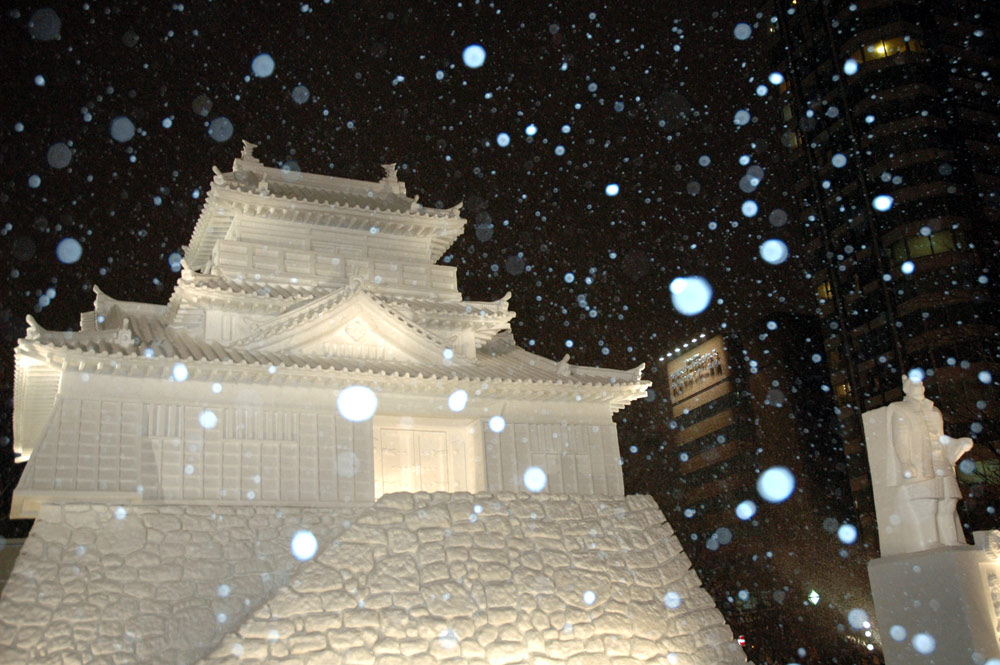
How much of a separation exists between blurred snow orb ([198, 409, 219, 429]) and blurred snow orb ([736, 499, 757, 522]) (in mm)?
29182

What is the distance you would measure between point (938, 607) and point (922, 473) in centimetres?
163

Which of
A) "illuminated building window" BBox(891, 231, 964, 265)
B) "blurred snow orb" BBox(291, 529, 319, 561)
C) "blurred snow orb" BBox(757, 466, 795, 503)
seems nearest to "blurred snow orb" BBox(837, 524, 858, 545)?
"blurred snow orb" BBox(757, 466, 795, 503)

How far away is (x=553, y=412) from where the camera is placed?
60.2 ft

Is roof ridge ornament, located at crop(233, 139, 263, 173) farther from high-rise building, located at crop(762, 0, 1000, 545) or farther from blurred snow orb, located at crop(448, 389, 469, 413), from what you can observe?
high-rise building, located at crop(762, 0, 1000, 545)

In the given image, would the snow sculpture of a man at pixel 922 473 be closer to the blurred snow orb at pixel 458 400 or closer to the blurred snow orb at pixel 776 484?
the blurred snow orb at pixel 458 400

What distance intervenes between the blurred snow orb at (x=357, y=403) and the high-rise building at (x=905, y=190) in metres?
22.2

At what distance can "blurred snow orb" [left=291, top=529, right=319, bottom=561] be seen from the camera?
451 inches

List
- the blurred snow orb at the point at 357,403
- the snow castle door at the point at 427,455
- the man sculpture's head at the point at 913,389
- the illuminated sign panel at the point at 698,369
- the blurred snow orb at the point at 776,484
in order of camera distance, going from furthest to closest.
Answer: the illuminated sign panel at the point at 698,369, the blurred snow orb at the point at 776,484, the snow castle door at the point at 427,455, the blurred snow orb at the point at 357,403, the man sculpture's head at the point at 913,389

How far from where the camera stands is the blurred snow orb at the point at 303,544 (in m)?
11.5

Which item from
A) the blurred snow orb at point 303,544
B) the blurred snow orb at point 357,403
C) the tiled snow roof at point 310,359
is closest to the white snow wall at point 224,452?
the blurred snow orb at point 357,403

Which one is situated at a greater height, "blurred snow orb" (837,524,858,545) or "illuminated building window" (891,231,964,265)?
"illuminated building window" (891,231,964,265)

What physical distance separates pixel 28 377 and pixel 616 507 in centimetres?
1182

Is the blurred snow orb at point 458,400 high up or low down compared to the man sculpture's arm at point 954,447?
up

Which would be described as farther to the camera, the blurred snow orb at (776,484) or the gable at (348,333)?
the blurred snow orb at (776,484)
